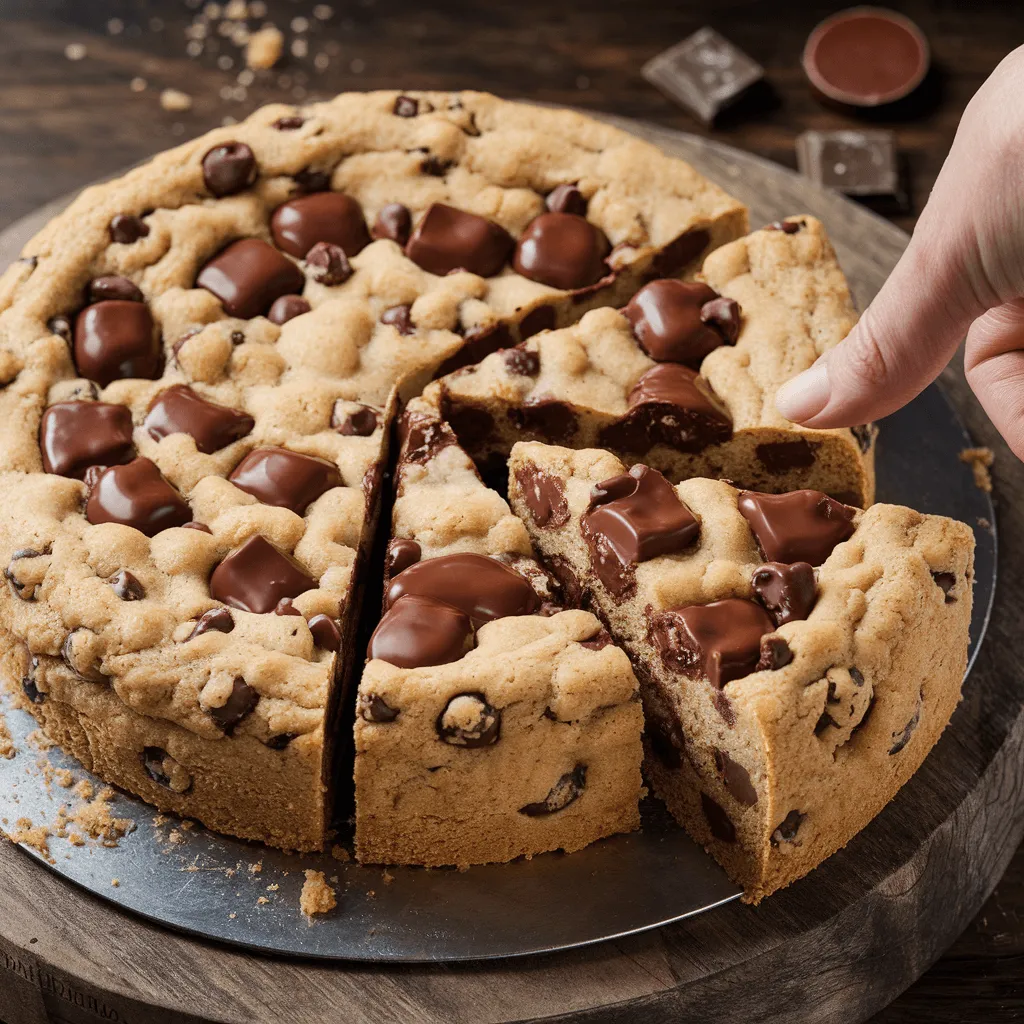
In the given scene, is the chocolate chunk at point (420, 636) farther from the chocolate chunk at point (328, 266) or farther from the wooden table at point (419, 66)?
the wooden table at point (419, 66)

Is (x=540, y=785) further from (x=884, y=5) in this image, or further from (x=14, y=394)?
(x=884, y=5)

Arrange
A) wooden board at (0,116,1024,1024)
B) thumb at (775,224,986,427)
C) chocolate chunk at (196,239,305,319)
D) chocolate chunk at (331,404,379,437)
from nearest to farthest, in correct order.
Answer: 1. thumb at (775,224,986,427)
2. wooden board at (0,116,1024,1024)
3. chocolate chunk at (331,404,379,437)
4. chocolate chunk at (196,239,305,319)

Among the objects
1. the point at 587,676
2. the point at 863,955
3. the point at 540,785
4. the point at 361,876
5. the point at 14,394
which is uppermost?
the point at 14,394

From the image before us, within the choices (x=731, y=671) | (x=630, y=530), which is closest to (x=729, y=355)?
(x=630, y=530)

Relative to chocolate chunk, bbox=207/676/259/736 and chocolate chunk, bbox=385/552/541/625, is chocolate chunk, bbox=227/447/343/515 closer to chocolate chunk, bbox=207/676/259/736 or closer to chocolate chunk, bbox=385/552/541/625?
chocolate chunk, bbox=385/552/541/625

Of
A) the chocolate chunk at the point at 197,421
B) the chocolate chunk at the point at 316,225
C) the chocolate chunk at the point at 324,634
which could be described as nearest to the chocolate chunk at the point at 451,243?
the chocolate chunk at the point at 316,225

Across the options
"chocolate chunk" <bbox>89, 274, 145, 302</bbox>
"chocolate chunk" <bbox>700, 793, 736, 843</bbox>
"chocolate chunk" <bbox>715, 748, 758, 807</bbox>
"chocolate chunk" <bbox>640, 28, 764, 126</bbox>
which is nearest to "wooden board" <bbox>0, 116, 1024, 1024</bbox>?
"chocolate chunk" <bbox>700, 793, 736, 843</bbox>

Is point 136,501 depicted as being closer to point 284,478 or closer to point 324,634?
point 284,478
